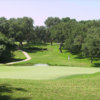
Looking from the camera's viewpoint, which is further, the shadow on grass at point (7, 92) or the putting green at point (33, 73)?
the putting green at point (33, 73)

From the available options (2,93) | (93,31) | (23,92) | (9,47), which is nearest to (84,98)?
(23,92)

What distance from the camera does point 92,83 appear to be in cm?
1053

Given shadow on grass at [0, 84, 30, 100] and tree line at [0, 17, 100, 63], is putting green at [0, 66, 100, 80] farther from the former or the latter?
tree line at [0, 17, 100, 63]

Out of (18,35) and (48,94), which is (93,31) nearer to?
(18,35)

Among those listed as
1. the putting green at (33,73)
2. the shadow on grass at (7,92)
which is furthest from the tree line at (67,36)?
the shadow on grass at (7,92)

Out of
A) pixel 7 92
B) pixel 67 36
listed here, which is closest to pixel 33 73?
pixel 7 92

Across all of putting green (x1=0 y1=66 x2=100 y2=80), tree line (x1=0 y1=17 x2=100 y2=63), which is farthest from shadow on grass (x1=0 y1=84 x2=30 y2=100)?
tree line (x1=0 y1=17 x2=100 y2=63)

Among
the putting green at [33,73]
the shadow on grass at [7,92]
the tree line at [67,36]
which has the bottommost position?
the putting green at [33,73]

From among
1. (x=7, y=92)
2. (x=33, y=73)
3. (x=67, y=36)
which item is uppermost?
(x=67, y=36)

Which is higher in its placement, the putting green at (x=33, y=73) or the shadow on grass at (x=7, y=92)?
the shadow on grass at (x=7, y=92)

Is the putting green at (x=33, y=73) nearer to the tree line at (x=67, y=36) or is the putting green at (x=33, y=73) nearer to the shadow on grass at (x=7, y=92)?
the shadow on grass at (x=7, y=92)

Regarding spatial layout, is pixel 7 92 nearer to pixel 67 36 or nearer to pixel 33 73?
pixel 33 73

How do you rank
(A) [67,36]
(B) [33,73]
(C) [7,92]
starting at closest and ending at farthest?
1. (C) [7,92]
2. (B) [33,73]
3. (A) [67,36]

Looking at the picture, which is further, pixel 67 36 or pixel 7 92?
pixel 67 36
